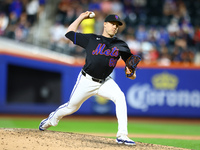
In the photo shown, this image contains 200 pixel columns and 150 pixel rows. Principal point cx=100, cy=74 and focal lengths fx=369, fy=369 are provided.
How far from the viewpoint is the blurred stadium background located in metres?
11.4

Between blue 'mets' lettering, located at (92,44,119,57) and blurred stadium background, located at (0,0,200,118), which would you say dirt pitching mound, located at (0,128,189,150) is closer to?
blue 'mets' lettering, located at (92,44,119,57)

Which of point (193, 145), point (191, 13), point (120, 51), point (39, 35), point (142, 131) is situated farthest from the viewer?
point (191, 13)

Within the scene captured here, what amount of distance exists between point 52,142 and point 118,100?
1.08 metres

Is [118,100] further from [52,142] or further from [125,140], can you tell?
[52,142]

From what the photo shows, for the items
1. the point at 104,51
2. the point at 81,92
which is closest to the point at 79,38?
the point at 104,51

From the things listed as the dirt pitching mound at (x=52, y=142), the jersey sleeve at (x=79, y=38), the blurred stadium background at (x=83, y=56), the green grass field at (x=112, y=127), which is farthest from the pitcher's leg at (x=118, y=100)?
the blurred stadium background at (x=83, y=56)

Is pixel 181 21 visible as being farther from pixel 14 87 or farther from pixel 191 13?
pixel 14 87

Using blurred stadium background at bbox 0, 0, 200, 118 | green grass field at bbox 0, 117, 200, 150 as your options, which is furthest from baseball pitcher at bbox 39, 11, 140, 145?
blurred stadium background at bbox 0, 0, 200, 118

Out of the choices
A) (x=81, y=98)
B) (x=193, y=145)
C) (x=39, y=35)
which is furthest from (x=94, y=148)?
(x=39, y=35)

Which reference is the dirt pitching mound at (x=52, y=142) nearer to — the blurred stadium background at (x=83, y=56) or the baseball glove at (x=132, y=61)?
the baseball glove at (x=132, y=61)

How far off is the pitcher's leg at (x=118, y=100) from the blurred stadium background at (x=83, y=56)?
6.10 m

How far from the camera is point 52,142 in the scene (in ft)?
16.5

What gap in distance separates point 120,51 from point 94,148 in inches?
56.4

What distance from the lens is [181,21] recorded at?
44.0 feet
